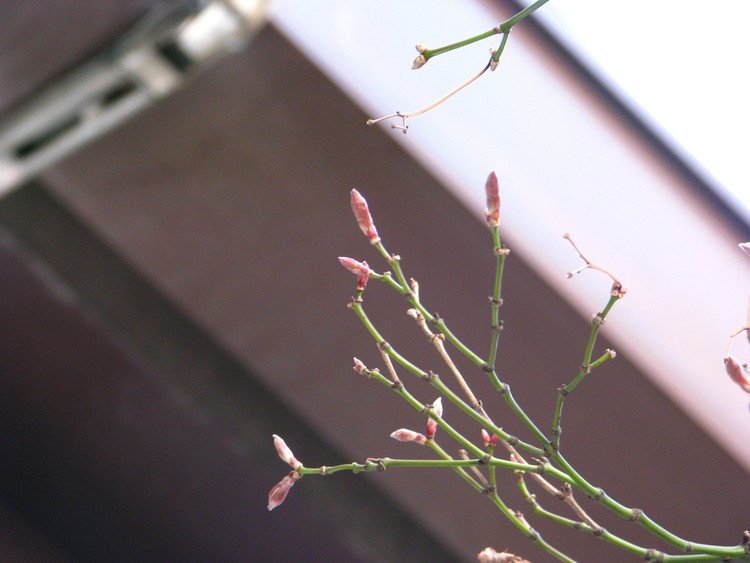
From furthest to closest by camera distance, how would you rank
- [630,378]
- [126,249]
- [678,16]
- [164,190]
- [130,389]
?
[130,389], [126,249], [164,190], [630,378], [678,16]

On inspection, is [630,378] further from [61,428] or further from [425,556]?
[61,428]

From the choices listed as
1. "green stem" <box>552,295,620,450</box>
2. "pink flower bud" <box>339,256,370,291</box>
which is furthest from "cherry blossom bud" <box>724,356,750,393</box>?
"pink flower bud" <box>339,256,370,291</box>

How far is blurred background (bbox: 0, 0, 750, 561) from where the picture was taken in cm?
118

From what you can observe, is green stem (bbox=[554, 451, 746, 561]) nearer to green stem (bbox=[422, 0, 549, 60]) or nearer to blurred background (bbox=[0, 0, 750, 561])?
green stem (bbox=[422, 0, 549, 60])

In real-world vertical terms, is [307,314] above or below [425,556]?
above

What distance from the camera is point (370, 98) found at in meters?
1.22

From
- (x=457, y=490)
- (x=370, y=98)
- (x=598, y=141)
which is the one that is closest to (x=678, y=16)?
(x=598, y=141)

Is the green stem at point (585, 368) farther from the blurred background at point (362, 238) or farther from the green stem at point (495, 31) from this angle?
the blurred background at point (362, 238)

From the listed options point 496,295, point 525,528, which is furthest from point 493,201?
point 525,528

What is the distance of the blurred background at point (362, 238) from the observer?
1181 mm

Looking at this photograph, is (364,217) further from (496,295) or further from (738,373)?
(738,373)

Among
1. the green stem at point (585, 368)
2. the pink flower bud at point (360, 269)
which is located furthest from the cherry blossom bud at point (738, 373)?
the pink flower bud at point (360, 269)

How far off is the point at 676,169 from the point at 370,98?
44 cm

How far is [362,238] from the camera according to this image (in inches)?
51.3
